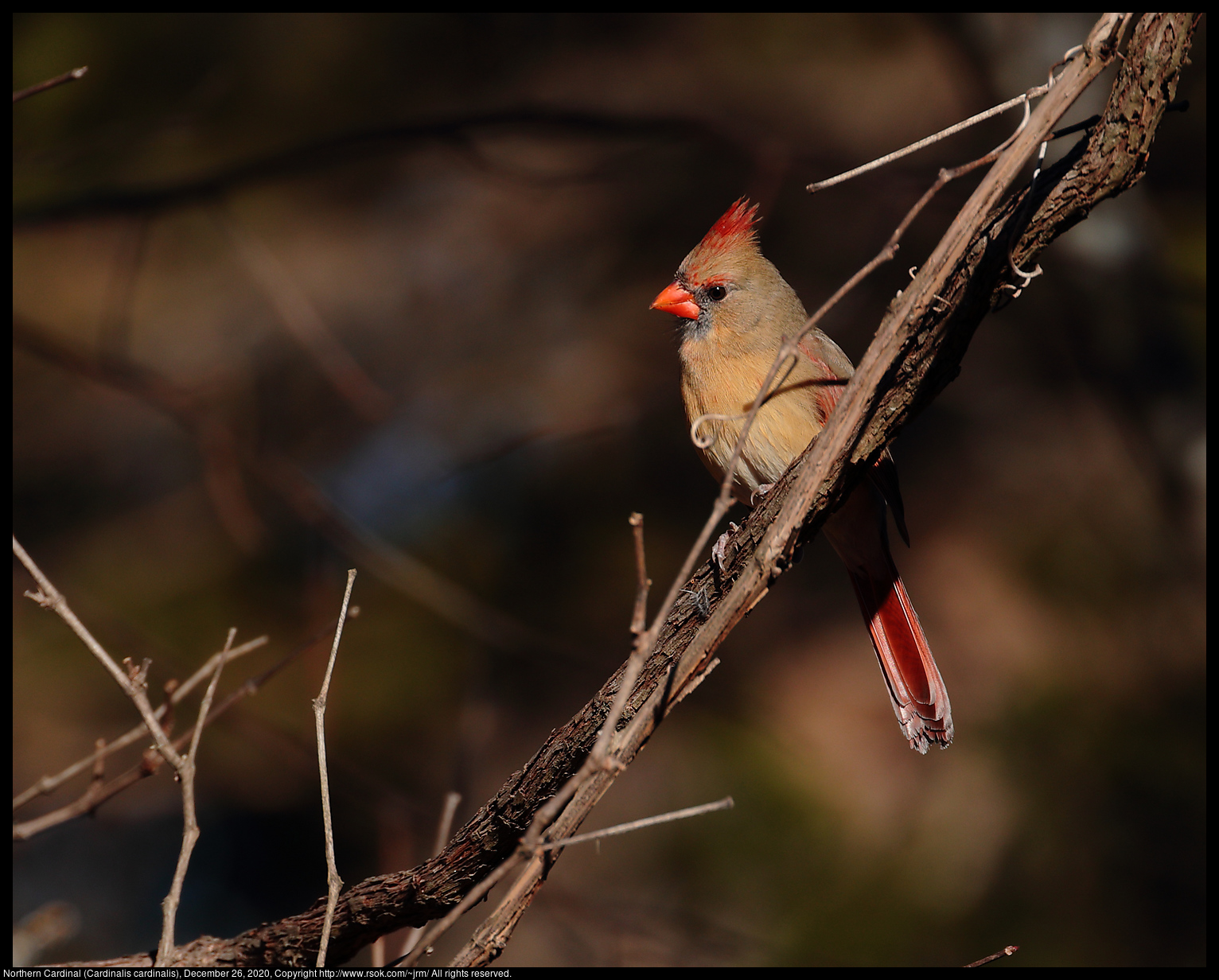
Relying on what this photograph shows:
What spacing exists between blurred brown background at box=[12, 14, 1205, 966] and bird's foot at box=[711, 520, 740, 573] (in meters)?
2.47

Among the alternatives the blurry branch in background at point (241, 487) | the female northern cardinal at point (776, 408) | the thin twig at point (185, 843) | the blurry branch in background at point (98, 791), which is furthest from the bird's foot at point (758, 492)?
the blurry branch in background at point (241, 487)

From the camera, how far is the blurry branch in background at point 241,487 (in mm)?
3795

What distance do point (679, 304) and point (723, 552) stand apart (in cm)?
137

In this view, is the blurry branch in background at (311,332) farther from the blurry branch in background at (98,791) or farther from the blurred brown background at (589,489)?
the blurry branch in background at (98,791)

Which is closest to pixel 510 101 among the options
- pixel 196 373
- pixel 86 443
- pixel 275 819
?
pixel 196 373

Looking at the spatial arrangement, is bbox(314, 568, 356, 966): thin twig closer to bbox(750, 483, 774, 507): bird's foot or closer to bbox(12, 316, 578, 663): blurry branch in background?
bbox(750, 483, 774, 507): bird's foot

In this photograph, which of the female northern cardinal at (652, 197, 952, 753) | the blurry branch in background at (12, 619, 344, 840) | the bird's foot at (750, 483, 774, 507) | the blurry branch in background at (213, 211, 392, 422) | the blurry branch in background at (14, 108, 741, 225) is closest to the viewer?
the blurry branch in background at (12, 619, 344, 840)

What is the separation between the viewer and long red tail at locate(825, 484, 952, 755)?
8.47ft

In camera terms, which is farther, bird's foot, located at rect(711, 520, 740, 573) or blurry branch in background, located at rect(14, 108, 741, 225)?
blurry branch in background, located at rect(14, 108, 741, 225)

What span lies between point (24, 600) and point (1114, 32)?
6142 millimetres

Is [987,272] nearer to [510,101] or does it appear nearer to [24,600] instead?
[510,101]

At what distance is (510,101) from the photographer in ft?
20.3

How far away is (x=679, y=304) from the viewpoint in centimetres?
307

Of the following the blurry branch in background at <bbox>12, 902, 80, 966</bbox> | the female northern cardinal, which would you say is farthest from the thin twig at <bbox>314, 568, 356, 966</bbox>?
the female northern cardinal
